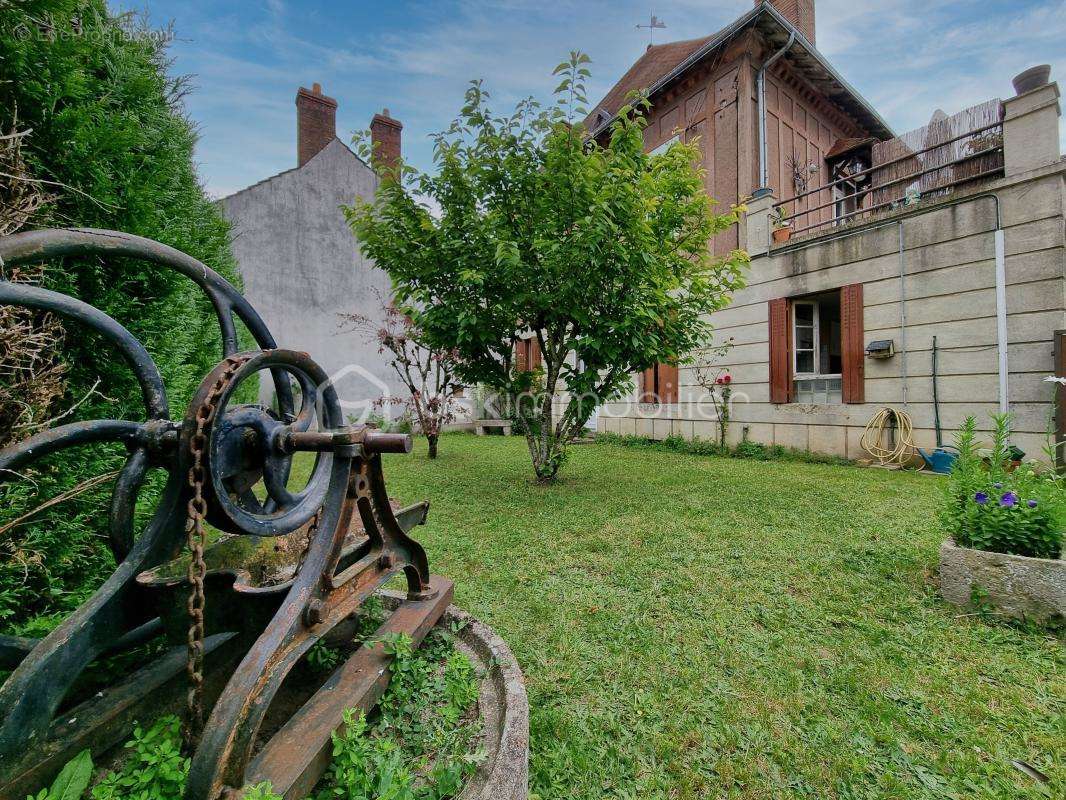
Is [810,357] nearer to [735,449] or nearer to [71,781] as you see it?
[735,449]

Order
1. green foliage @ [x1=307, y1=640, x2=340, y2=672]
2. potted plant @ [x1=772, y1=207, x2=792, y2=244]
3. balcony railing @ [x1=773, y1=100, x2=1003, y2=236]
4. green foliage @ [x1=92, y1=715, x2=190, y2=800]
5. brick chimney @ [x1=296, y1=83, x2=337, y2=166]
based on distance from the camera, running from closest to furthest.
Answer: green foliage @ [x1=92, y1=715, x2=190, y2=800], green foliage @ [x1=307, y1=640, x2=340, y2=672], balcony railing @ [x1=773, y1=100, x2=1003, y2=236], potted plant @ [x1=772, y1=207, x2=792, y2=244], brick chimney @ [x1=296, y1=83, x2=337, y2=166]

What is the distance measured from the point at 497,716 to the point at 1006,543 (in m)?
2.63

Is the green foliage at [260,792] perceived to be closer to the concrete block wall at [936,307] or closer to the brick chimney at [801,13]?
the concrete block wall at [936,307]

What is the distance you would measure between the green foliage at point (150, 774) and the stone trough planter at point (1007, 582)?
320 cm

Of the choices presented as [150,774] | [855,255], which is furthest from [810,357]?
[150,774]

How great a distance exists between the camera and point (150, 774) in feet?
3.05

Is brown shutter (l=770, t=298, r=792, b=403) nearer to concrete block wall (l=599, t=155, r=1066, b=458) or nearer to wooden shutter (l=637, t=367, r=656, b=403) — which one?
concrete block wall (l=599, t=155, r=1066, b=458)

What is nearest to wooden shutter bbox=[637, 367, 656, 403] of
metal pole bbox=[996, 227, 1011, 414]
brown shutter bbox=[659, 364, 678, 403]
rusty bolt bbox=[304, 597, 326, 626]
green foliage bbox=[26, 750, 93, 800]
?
brown shutter bbox=[659, 364, 678, 403]

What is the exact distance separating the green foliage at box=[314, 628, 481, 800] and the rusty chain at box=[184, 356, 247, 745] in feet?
1.01

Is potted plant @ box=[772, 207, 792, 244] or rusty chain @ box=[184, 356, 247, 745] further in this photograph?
potted plant @ box=[772, 207, 792, 244]

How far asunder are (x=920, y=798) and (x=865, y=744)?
0.19 meters

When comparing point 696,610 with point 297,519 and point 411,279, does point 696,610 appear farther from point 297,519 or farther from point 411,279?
point 411,279

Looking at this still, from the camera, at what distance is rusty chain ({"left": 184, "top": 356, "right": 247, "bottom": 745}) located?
2.98 feet

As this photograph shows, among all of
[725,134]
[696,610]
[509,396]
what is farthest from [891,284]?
[696,610]
